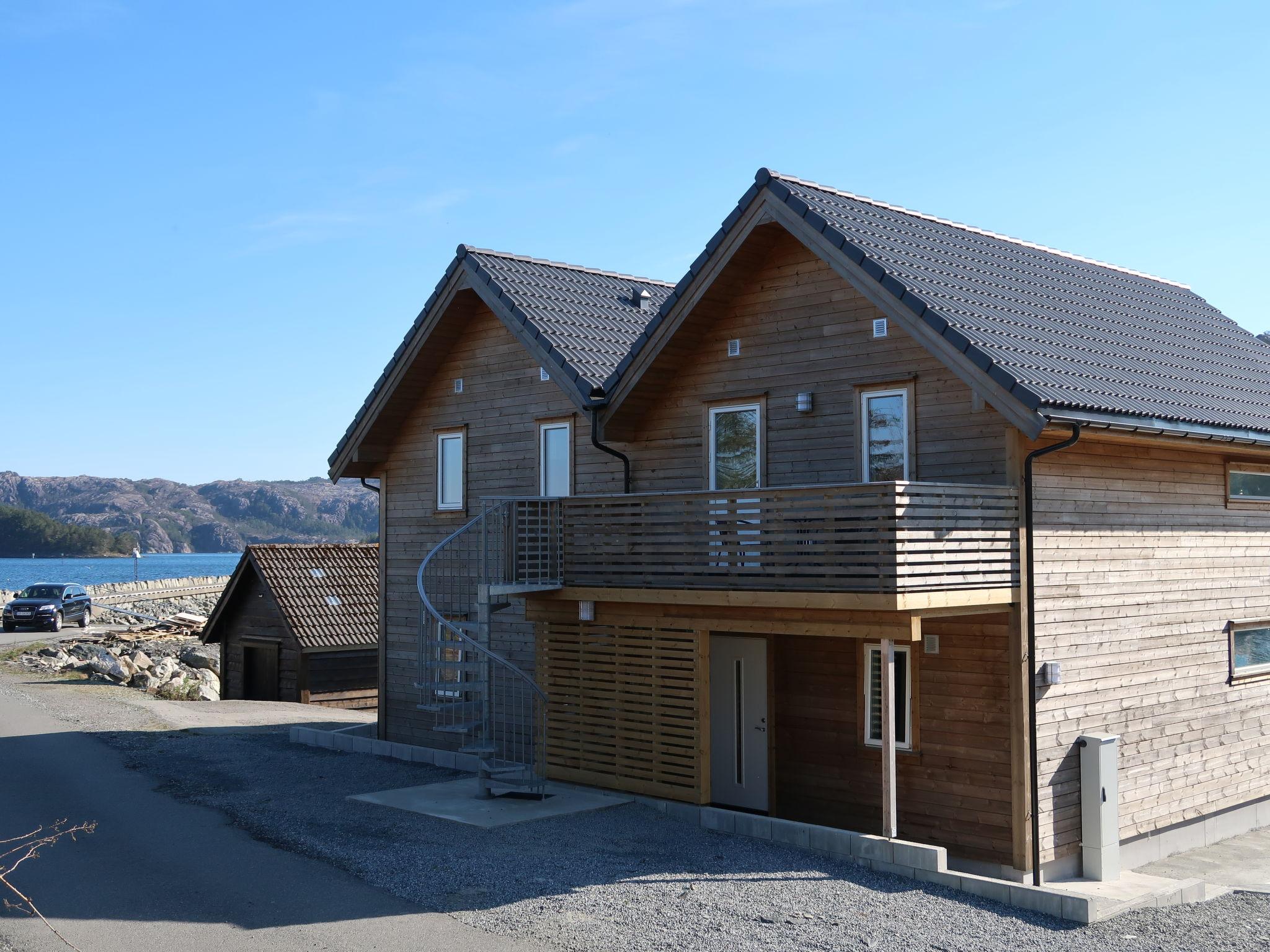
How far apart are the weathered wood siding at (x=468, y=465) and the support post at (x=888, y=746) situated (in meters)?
5.79

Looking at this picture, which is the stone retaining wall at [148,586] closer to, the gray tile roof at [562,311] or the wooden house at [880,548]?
the gray tile roof at [562,311]

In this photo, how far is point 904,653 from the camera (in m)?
14.0

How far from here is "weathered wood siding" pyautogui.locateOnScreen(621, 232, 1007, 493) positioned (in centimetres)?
1370

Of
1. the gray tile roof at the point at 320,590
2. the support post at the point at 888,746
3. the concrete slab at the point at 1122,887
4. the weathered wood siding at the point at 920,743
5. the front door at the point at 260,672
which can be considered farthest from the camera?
the front door at the point at 260,672

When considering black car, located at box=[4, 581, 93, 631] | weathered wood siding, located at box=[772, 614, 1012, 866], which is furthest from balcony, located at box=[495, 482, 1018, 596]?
black car, located at box=[4, 581, 93, 631]

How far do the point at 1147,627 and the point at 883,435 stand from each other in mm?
3954

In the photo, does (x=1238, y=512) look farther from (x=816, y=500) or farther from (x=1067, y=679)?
(x=816, y=500)

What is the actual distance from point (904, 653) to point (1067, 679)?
179cm

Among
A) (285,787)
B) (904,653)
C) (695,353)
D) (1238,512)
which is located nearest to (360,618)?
(285,787)

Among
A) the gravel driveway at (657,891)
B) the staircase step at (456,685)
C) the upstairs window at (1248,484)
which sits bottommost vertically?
the gravel driveway at (657,891)

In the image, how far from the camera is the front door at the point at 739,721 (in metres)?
15.7

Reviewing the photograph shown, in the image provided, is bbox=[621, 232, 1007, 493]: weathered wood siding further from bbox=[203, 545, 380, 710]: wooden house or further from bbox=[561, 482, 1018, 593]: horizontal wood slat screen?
bbox=[203, 545, 380, 710]: wooden house

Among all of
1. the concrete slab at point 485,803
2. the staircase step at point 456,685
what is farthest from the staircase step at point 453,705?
the concrete slab at point 485,803

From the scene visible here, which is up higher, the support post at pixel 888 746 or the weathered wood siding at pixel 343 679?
the support post at pixel 888 746
